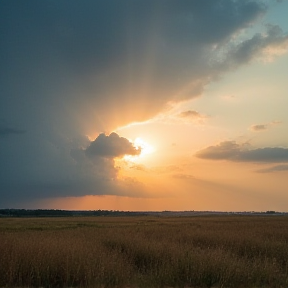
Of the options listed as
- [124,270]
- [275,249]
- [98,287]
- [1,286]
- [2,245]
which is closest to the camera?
[98,287]

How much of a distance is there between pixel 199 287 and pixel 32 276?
528 centimetres

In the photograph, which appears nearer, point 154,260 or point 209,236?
point 154,260

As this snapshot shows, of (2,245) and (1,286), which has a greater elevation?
(2,245)

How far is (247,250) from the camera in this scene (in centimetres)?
1862

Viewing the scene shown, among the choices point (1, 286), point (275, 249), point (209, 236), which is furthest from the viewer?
point (209, 236)

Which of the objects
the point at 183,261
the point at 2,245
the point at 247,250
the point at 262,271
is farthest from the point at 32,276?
the point at 247,250

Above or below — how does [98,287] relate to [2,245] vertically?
below

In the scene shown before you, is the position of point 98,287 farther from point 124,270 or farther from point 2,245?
point 2,245

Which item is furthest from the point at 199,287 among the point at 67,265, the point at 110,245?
the point at 110,245

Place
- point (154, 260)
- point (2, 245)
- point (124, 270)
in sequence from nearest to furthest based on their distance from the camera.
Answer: point (124, 270) → point (2, 245) → point (154, 260)

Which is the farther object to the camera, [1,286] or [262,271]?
[262,271]

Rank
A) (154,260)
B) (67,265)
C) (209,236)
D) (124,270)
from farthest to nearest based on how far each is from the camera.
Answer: (209,236) < (154,260) < (124,270) < (67,265)

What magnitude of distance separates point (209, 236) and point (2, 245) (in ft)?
43.9

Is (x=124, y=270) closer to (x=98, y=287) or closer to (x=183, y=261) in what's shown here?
(x=183, y=261)
